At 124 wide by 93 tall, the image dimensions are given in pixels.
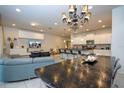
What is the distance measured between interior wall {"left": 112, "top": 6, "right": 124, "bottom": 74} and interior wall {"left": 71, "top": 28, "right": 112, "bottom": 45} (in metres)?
4.03

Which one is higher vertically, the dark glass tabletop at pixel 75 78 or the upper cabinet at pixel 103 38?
the upper cabinet at pixel 103 38

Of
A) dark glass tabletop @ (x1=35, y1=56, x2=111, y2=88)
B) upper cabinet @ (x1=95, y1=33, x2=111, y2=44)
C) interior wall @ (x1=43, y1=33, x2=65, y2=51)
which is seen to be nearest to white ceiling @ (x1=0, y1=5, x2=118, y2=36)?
upper cabinet @ (x1=95, y1=33, x2=111, y2=44)

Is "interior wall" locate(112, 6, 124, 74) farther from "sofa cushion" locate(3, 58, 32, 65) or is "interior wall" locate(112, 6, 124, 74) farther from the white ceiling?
"sofa cushion" locate(3, 58, 32, 65)

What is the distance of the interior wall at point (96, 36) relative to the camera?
332 inches

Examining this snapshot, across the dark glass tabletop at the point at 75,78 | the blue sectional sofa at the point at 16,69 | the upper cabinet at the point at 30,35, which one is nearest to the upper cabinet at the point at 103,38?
the upper cabinet at the point at 30,35

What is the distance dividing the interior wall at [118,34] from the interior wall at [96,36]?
403 centimetres

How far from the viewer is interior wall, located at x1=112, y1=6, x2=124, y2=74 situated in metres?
4.24

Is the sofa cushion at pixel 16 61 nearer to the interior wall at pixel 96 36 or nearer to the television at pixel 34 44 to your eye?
the interior wall at pixel 96 36

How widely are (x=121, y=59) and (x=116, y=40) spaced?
2.46 ft
